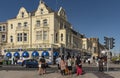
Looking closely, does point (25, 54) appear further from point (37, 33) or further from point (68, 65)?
point (68, 65)

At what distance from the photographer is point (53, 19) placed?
65562 millimetres

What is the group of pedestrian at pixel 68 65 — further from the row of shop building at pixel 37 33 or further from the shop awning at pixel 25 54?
the shop awning at pixel 25 54

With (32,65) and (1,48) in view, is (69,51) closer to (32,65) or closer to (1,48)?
(1,48)

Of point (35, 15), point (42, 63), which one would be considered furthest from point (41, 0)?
point (42, 63)

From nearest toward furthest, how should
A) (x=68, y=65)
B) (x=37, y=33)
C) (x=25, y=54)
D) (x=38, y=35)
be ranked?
1. (x=68, y=65)
2. (x=25, y=54)
3. (x=38, y=35)
4. (x=37, y=33)

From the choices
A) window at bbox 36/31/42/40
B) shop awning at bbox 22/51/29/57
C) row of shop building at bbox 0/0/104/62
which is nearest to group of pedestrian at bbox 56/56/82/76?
row of shop building at bbox 0/0/104/62

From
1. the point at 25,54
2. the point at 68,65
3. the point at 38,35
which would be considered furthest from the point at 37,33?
the point at 68,65

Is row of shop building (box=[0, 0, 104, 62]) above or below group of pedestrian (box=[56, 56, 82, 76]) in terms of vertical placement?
above

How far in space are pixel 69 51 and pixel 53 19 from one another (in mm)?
8655

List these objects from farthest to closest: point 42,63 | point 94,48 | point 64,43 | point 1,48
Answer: point 94,48 → point 1,48 → point 64,43 → point 42,63

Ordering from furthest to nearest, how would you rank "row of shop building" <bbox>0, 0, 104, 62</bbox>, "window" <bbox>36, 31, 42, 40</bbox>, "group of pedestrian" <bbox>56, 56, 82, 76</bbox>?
1. "window" <bbox>36, 31, 42, 40</bbox>
2. "row of shop building" <bbox>0, 0, 104, 62</bbox>
3. "group of pedestrian" <bbox>56, 56, 82, 76</bbox>

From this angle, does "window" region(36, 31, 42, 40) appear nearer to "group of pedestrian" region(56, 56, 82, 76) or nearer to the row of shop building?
the row of shop building

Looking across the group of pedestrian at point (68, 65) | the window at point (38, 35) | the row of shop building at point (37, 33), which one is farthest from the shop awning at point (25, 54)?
the group of pedestrian at point (68, 65)

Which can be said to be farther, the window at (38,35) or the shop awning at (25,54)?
the window at (38,35)
